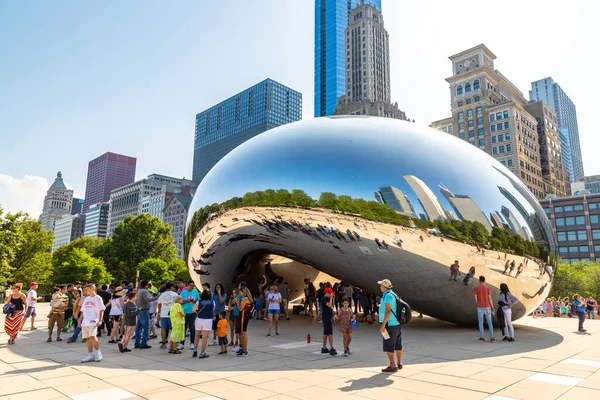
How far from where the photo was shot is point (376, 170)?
9.70 m

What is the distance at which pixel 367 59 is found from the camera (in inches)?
5256

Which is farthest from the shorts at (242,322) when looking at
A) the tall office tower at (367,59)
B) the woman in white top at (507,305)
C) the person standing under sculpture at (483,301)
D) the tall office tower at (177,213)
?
the tall office tower at (177,213)

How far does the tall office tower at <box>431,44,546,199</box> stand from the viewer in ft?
311

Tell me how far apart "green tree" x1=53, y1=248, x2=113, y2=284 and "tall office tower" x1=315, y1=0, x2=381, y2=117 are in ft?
378

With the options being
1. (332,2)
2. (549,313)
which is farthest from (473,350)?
(332,2)

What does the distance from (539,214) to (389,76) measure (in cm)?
13953

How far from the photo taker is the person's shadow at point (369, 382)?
218 inches

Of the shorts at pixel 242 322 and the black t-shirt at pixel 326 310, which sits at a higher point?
the black t-shirt at pixel 326 310

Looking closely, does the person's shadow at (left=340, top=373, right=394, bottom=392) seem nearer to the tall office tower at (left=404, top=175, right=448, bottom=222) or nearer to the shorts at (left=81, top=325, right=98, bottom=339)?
the tall office tower at (left=404, top=175, right=448, bottom=222)

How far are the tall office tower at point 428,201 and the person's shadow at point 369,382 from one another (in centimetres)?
417

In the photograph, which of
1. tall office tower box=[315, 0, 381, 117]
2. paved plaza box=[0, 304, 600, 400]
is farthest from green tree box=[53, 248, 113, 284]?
tall office tower box=[315, 0, 381, 117]

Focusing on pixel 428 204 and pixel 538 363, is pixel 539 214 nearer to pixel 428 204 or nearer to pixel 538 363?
pixel 428 204

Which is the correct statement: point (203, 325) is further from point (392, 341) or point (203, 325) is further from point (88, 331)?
point (392, 341)

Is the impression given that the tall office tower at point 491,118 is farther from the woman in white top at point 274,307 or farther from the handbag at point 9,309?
the handbag at point 9,309
